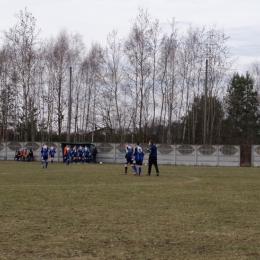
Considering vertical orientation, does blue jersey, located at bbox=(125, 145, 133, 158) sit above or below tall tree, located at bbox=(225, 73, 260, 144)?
below

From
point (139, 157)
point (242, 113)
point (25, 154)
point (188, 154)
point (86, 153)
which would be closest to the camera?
point (139, 157)

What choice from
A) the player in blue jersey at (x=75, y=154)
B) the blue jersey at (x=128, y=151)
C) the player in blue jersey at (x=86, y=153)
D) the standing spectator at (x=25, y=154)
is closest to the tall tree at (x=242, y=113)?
the player in blue jersey at (x=86, y=153)

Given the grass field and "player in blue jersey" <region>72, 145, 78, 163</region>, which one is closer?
the grass field

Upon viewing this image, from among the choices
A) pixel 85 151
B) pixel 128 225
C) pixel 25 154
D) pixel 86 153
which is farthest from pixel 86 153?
pixel 128 225

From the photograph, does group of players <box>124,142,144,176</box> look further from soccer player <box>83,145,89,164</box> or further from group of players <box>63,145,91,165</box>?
soccer player <box>83,145,89,164</box>

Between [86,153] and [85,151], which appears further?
Answer: [86,153]

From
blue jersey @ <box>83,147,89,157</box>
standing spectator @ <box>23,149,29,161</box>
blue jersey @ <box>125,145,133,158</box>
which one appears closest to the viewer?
blue jersey @ <box>125,145,133,158</box>

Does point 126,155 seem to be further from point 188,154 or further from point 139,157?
point 188,154

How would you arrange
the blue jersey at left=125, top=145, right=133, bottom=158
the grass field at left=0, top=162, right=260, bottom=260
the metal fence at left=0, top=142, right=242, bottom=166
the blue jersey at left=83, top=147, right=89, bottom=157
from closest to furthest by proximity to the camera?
the grass field at left=0, top=162, right=260, bottom=260 < the blue jersey at left=125, top=145, right=133, bottom=158 < the metal fence at left=0, top=142, right=242, bottom=166 < the blue jersey at left=83, top=147, right=89, bottom=157

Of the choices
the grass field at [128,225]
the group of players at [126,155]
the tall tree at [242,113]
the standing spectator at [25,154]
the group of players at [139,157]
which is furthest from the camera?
the tall tree at [242,113]

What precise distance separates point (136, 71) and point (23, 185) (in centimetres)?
3895

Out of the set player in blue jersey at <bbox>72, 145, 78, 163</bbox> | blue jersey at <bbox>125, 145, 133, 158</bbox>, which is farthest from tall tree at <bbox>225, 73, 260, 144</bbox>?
blue jersey at <bbox>125, 145, 133, 158</bbox>

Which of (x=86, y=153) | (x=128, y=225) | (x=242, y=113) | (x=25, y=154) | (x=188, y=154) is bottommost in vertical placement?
(x=128, y=225)

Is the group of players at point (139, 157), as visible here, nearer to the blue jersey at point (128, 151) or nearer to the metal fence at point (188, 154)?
the blue jersey at point (128, 151)
